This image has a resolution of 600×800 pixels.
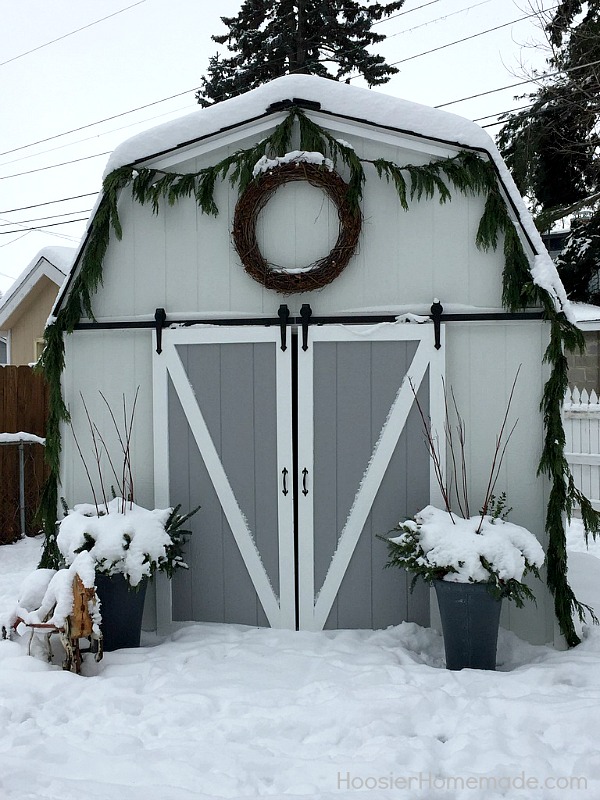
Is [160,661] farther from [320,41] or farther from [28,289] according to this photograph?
[320,41]

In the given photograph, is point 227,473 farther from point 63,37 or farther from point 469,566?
point 63,37

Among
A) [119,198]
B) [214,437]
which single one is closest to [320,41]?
[119,198]

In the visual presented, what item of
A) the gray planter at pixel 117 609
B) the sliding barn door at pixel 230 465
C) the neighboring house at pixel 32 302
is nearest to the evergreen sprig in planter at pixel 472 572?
the sliding barn door at pixel 230 465

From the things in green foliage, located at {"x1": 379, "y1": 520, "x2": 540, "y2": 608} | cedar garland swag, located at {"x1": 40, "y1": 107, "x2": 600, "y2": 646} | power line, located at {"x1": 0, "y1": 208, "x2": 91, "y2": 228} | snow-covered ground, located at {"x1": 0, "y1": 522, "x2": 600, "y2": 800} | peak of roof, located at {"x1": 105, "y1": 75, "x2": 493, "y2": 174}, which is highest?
power line, located at {"x1": 0, "y1": 208, "x2": 91, "y2": 228}

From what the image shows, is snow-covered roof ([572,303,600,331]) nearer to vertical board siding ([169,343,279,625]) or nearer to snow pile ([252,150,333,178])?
snow pile ([252,150,333,178])

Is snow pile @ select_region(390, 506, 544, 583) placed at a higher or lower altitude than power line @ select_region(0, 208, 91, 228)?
lower

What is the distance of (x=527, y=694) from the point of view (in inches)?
128

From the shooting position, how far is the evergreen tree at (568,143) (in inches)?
444

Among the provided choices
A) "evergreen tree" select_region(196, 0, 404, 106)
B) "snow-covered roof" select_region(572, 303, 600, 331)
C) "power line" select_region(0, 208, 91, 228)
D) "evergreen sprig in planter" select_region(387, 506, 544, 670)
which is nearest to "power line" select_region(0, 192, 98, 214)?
"power line" select_region(0, 208, 91, 228)

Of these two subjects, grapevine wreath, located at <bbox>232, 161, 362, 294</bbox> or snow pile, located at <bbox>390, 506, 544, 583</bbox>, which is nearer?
snow pile, located at <bbox>390, 506, 544, 583</bbox>

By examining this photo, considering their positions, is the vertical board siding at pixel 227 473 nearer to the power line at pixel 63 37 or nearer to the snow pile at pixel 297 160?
the snow pile at pixel 297 160

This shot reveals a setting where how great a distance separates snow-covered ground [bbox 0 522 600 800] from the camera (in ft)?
8.47

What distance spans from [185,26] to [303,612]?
12.0 meters

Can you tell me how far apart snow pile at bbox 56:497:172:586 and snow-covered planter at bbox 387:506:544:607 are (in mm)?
1396
